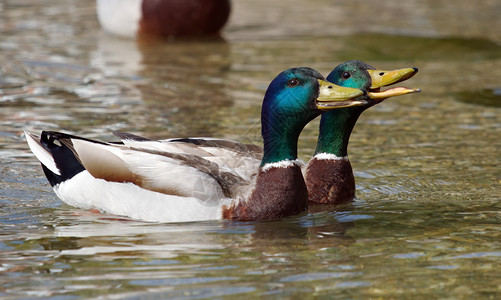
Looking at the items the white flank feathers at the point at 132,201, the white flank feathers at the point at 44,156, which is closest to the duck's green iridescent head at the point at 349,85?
the white flank feathers at the point at 132,201

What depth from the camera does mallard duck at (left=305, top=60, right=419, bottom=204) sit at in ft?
20.0

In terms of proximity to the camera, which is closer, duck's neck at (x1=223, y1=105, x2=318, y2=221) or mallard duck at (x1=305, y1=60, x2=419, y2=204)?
duck's neck at (x1=223, y1=105, x2=318, y2=221)

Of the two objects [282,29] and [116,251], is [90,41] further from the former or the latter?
[116,251]

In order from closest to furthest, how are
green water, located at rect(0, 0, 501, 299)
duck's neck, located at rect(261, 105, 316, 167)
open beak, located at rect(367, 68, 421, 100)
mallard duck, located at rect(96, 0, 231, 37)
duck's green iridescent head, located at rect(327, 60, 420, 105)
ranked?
green water, located at rect(0, 0, 501, 299), duck's neck, located at rect(261, 105, 316, 167), open beak, located at rect(367, 68, 421, 100), duck's green iridescent head, located at rect(327, 60, 420, 105), mallard duck, located at rect(96, 0, 231, 37)

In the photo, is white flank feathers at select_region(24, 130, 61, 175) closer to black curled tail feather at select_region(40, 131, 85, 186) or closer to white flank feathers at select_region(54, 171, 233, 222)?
black curled tail feather at select_region(40, 131, 85, 186)

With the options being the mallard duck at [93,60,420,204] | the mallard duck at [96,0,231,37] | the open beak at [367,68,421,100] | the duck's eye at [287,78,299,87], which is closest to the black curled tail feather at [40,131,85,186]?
the mallard duck at [93,60,420,204]

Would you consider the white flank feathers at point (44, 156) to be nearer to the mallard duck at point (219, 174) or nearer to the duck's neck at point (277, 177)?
the mallard duck at point (219, 174)

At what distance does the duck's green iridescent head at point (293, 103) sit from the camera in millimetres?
5609

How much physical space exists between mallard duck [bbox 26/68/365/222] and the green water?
0.12m

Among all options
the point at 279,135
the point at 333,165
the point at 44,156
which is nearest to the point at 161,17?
the point at 44,156

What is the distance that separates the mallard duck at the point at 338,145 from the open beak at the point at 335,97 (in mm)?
467

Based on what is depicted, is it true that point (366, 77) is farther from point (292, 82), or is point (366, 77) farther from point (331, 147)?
point (292, 82)

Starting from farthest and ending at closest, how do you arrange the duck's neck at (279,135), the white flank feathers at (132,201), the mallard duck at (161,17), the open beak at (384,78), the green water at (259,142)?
the mallard duck at (161,17)
the open beak at (384,78)
the duck's neck at (279,135)
the white flank feathers at (132,201)
the green water at (259,142)

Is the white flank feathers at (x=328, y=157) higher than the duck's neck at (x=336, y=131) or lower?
lower
